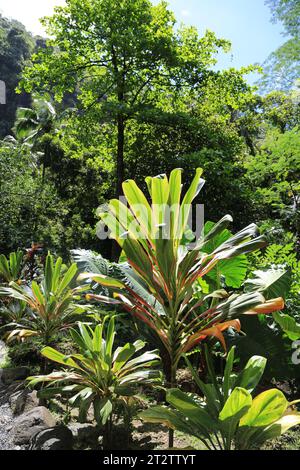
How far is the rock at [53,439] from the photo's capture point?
2.07 metres

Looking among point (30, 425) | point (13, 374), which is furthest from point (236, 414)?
point (13, 374)

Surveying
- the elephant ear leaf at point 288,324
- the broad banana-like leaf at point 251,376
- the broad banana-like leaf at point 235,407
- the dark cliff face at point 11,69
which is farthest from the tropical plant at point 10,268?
the dark cliff face at point 11,69

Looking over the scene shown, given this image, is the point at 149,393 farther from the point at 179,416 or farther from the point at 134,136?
the point at 134,136

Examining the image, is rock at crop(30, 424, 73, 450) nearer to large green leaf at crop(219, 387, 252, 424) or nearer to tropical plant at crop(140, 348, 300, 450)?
tropical plant at crop(140, 348, 300, 450)

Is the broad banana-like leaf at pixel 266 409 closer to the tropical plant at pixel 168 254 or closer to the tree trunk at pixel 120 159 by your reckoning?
the tropical plant at pixel 168 254

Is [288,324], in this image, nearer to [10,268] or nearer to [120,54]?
[10,268]

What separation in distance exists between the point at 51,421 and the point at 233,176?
20.9ft

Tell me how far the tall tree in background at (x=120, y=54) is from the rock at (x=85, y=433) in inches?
233

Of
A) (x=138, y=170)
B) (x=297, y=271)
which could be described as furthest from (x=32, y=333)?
(x=138, y=170)

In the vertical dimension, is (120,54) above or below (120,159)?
above

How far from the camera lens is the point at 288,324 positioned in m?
2.68

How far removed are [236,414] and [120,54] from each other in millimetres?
8247

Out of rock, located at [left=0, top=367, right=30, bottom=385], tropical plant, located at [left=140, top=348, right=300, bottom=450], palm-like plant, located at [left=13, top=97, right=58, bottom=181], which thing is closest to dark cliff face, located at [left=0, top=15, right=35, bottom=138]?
palm-like plant, located at [left=13, top=97, right=58, bottom=181]

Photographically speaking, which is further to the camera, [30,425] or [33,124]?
[33,124]
